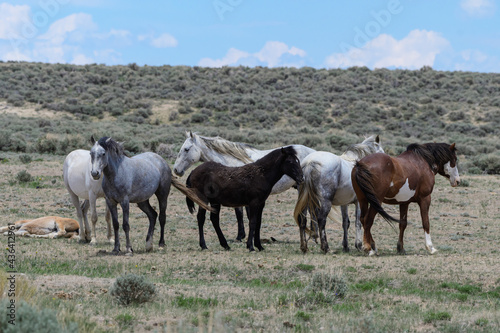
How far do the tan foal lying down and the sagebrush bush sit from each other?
19.9ft

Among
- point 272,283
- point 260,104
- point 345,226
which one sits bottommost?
point 272,283

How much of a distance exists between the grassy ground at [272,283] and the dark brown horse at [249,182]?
1002mm

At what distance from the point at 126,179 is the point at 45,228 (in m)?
3.25

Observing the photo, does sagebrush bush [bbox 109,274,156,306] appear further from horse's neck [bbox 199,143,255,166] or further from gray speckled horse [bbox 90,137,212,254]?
horse's neck [bbox 199,143,255,166]

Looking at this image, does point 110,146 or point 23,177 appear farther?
point 23,177

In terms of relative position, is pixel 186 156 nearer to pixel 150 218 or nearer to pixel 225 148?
pixel 225 148

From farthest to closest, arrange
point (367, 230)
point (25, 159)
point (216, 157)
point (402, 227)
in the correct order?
point (25, 159) → point (216, 157) → point (402, 227) → point (367, 230)

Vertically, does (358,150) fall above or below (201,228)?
above

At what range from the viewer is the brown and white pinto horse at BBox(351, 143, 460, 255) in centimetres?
1066

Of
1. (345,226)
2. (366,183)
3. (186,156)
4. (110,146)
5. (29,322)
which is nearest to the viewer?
(29,322)

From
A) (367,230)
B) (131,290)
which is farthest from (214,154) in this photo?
(131,290)

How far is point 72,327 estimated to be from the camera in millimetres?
5035

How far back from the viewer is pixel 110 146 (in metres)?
10.4

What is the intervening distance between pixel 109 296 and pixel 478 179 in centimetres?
2161
